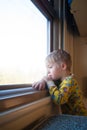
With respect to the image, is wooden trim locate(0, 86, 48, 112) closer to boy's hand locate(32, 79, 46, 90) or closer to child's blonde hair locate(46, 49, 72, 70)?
boy's hand locate(32, 79, 46, 90)

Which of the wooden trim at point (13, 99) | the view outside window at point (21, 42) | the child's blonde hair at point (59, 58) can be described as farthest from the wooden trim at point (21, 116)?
the child's blonde hair at point (59, 58)

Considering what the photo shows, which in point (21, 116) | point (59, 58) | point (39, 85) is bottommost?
point (21, 116)

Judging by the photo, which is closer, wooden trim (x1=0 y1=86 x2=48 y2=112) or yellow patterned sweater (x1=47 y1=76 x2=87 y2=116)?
wooden trim (x1=0 y1=86 x2=48 y2=112)

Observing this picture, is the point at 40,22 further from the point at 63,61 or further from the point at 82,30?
the point at 82,30

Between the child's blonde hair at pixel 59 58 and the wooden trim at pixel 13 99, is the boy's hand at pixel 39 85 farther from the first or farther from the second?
the child's blonde hair at pixel 59 58

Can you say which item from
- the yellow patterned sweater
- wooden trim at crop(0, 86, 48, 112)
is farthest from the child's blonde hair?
wooden trim at crop(0, 86, 48, 112)

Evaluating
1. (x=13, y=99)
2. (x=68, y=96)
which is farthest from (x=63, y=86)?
(x=13, y=99)

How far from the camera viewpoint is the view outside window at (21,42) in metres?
1.06

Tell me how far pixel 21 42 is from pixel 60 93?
0.38m

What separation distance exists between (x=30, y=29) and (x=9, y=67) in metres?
0.41

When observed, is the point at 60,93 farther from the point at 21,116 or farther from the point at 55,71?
the point at 21,116

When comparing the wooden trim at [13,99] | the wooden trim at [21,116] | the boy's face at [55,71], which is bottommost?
the wooden trim at [21,116]

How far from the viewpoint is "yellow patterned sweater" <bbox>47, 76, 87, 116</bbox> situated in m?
1.15

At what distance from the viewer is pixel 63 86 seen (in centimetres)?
120
